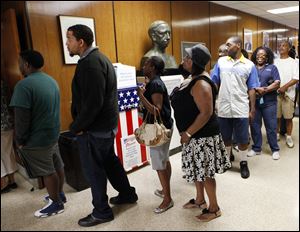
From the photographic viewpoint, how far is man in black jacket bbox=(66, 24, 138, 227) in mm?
1615

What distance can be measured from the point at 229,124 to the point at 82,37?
170 centimetres

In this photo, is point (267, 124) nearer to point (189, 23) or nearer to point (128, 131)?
point (128, 131)

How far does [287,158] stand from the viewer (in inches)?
119

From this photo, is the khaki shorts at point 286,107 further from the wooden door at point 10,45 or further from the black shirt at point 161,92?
the wooden door at point 10,45

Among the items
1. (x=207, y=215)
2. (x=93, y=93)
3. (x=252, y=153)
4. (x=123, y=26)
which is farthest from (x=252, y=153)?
(x=93, y=93)

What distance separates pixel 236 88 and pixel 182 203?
1219 millimetres

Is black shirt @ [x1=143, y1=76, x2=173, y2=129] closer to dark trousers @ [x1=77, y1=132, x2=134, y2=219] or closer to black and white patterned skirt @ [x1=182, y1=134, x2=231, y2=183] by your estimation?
black and white patterned skirt @ [x1=182, y1=134, x2=231, y2=183]

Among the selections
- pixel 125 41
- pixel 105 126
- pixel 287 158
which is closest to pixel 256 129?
pixel 287 158

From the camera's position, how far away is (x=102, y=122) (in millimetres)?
1747

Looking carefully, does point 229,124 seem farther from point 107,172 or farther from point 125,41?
point 125,41

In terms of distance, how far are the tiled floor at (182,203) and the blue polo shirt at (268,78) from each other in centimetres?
→ 81

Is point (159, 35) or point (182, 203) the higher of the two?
point (159, 35)

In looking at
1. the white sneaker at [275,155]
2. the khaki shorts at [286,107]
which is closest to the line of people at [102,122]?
the white sneaker at [275,155]

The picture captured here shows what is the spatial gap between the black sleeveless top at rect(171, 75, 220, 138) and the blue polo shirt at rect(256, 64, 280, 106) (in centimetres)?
165
